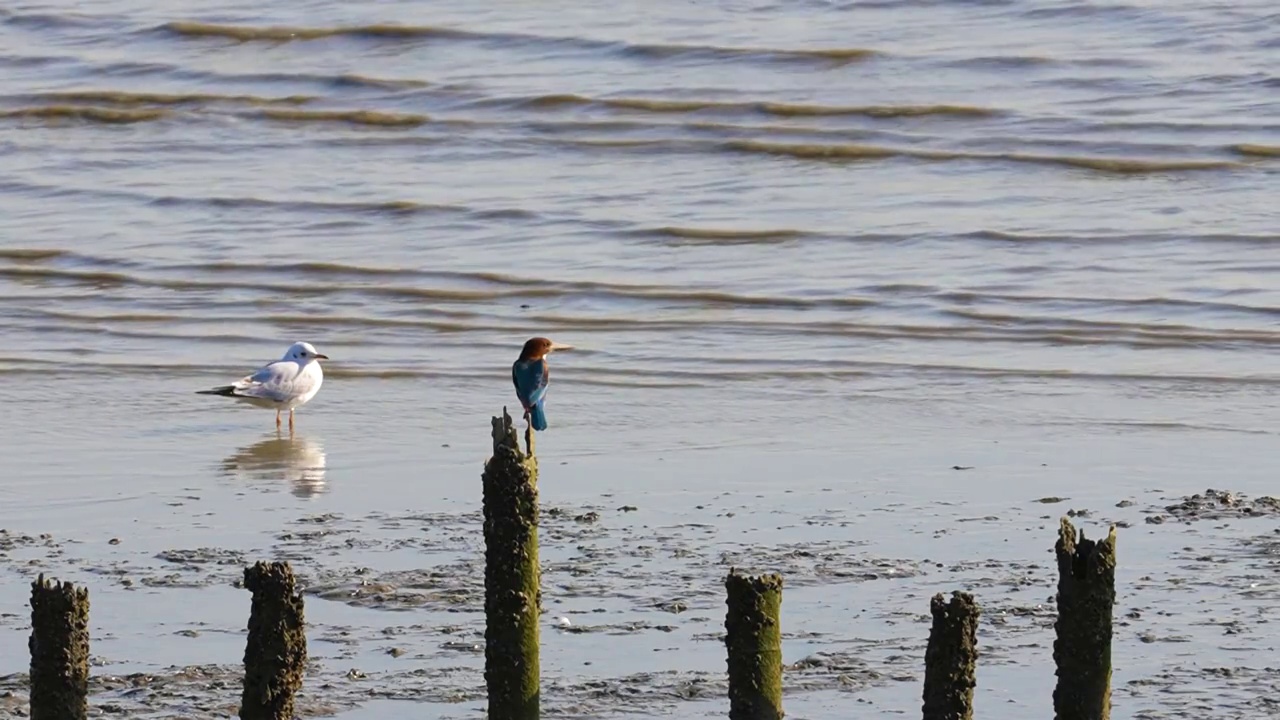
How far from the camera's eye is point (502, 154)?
18.5 meters

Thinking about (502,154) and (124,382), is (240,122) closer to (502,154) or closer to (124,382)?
(502,154)

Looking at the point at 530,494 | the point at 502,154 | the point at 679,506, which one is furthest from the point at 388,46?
the point at 530,494

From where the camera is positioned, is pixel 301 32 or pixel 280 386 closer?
pixel 280 386

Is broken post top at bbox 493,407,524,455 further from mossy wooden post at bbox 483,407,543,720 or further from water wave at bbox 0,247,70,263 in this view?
water wave at bbox 0,247,70,263

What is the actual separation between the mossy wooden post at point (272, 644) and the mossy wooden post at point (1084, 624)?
1603 millimetres

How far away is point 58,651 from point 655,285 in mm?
9324

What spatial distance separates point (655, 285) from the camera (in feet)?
45.3

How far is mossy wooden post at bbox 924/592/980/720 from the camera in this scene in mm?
4449

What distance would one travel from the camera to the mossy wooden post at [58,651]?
180 inches

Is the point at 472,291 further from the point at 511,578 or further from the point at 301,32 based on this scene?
the point at 301,32

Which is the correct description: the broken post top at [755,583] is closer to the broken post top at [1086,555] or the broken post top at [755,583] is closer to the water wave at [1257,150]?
the broken post top at [1086,555]

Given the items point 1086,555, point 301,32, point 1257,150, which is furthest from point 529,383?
point 301,32

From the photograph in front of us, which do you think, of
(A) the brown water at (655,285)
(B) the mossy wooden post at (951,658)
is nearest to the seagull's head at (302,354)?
(A) the brown water at (655,285)

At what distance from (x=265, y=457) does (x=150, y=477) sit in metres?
0.70
